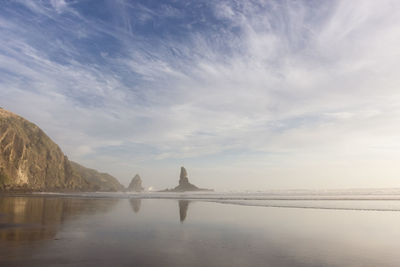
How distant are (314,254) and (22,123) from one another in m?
142

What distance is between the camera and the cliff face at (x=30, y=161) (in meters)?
85.4

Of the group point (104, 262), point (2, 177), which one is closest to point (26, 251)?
point (104, 262)

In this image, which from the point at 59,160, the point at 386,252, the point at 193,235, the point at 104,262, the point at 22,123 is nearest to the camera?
the point at 104,262

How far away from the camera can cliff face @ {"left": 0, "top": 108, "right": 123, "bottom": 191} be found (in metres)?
85.4

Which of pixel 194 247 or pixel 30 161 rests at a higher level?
pixel 30 161

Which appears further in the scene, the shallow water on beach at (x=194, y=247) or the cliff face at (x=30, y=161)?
the cliff face at (x=30, y=161)

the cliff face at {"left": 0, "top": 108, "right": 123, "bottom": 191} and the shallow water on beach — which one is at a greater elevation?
the cliff face at {"left": 0, "top": 108, "right": 123, "bottom": 191}

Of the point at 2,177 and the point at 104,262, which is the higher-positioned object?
the point at 2,177

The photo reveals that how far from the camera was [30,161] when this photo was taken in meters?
105

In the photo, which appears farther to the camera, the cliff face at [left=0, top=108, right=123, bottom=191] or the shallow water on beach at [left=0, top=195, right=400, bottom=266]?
the cliff face at [left=0, top=108, right=123, bottom=191]

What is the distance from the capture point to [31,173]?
104500 mm

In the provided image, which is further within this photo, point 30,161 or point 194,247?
point 30,161

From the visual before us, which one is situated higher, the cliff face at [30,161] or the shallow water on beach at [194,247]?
the cliff face at [30,161]

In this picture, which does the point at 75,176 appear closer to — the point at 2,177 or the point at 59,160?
the point at 59,160
